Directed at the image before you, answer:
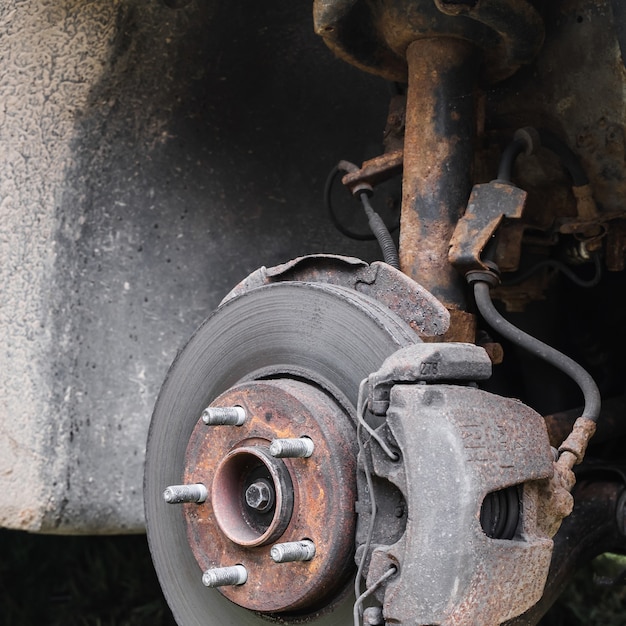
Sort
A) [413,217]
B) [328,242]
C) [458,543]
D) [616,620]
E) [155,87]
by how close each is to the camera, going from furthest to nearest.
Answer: [616,620]
[328,242]
[155,87]
[413,217]
[458,543]

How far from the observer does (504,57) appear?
103 centimetres

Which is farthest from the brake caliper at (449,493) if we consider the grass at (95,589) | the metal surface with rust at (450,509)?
the grass at (95,589)

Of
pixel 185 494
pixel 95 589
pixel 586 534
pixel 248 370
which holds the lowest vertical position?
pixel 95 589

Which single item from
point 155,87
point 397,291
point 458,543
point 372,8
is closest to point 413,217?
point 397,291

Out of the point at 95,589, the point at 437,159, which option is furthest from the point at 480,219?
the point at 95,589

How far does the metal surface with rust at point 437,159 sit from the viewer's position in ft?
3.21

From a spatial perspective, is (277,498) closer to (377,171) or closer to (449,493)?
(449,493)

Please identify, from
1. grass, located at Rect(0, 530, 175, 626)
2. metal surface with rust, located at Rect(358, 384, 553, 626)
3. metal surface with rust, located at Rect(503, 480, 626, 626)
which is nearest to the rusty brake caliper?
metal surface with rust, located at Rect(358, 384, 553, 626)

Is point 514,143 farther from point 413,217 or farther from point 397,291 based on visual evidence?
point 397,291

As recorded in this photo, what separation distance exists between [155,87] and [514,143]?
518 millimetres

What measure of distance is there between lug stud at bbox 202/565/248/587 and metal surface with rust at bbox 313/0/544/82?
569 millimetres

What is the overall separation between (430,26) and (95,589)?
1.45m

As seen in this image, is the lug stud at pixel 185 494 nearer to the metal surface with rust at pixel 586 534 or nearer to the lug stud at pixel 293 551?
the lug stud at pixel 293 551

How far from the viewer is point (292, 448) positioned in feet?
2.70
